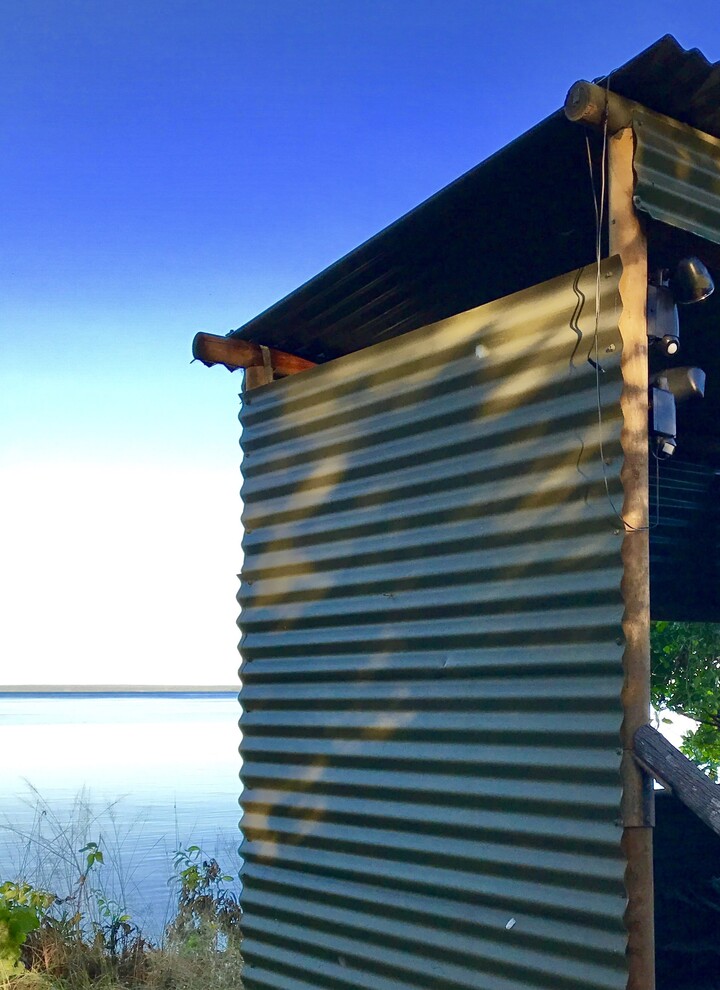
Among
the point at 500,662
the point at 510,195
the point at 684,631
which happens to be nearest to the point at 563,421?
the point at 500,662

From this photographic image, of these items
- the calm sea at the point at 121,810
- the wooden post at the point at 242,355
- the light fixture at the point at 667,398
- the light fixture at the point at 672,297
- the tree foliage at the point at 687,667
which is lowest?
the calm sea at the point at 121,810

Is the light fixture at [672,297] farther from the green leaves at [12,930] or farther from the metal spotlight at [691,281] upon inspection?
the green leaves at [12,930]

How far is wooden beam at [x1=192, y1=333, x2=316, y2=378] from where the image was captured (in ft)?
A: 15.8

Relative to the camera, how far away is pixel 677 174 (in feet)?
10.5

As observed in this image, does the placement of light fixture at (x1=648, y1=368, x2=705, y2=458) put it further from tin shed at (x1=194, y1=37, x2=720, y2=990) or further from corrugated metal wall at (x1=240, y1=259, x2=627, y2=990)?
corrugated metal wall at (x1=240, y1=259, x2=627, y2=990)

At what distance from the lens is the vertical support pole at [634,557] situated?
2738 millimetres

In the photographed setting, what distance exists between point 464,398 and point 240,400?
5.42 feet

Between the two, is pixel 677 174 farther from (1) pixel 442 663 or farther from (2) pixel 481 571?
(1) pixel 442 663

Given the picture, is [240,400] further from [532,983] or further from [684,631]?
[684,631]

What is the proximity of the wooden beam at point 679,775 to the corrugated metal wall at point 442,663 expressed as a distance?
0.12 metres

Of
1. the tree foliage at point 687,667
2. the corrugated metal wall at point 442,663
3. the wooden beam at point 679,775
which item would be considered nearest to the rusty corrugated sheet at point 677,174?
the corrugated metal wall at point 442,663

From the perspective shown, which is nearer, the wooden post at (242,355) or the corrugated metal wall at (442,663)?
the corrugated metal wall at (442,663)

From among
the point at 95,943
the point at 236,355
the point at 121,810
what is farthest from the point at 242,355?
the point at 121,810

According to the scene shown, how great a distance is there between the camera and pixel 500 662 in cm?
319
